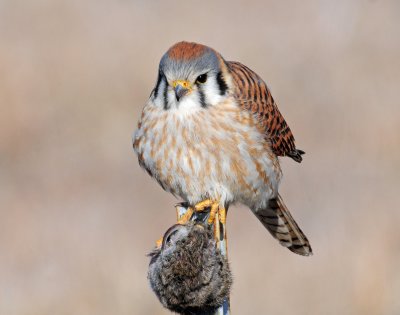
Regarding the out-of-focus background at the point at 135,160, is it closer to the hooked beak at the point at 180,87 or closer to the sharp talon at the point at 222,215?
the sharp talon at the point at 222,215

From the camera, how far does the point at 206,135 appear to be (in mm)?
4984

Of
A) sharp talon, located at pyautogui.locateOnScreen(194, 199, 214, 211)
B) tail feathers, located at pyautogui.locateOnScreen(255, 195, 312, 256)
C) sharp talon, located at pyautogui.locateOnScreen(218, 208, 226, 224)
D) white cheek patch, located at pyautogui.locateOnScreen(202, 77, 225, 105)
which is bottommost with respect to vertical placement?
sharp talon, located at pyautogui.locateOnScreen(218, 208, 226, 224)

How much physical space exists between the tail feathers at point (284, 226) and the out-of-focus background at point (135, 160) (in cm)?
70

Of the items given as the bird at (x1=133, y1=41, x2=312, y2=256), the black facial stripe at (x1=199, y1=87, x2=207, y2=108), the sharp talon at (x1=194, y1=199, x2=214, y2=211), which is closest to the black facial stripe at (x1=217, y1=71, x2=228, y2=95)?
the bird at (x1=133, y1=41, x2=312, y2=256)

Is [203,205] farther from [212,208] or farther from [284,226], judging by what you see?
[284,226]

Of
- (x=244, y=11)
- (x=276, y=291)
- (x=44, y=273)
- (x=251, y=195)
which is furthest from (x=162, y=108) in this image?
(x=244, y=11)

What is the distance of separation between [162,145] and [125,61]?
4.46 m

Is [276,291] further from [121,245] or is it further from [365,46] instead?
[365,46]

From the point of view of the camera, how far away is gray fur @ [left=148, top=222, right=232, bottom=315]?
3.75m

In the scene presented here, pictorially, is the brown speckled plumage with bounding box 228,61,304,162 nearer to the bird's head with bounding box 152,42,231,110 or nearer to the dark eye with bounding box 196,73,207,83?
the bird's head with bounding box 152,42,231,110

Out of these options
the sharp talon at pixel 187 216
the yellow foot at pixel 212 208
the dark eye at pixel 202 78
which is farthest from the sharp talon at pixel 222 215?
the dark eye at pixel 202 78

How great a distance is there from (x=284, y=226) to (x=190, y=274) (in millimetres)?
2123

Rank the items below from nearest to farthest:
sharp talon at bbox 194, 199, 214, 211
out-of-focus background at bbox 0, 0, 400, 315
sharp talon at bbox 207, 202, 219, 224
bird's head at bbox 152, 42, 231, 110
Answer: sharp talon at bbox 207, 202, 219, 224 → bird's head at bbox 152, 42, 231, 110 → sharp talon at bbox 194, 199, 214, 211 → out-of-focus background at bbox 0, 0, 400, 315

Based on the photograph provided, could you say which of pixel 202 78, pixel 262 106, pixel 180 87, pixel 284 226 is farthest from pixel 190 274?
pixel 284 226
